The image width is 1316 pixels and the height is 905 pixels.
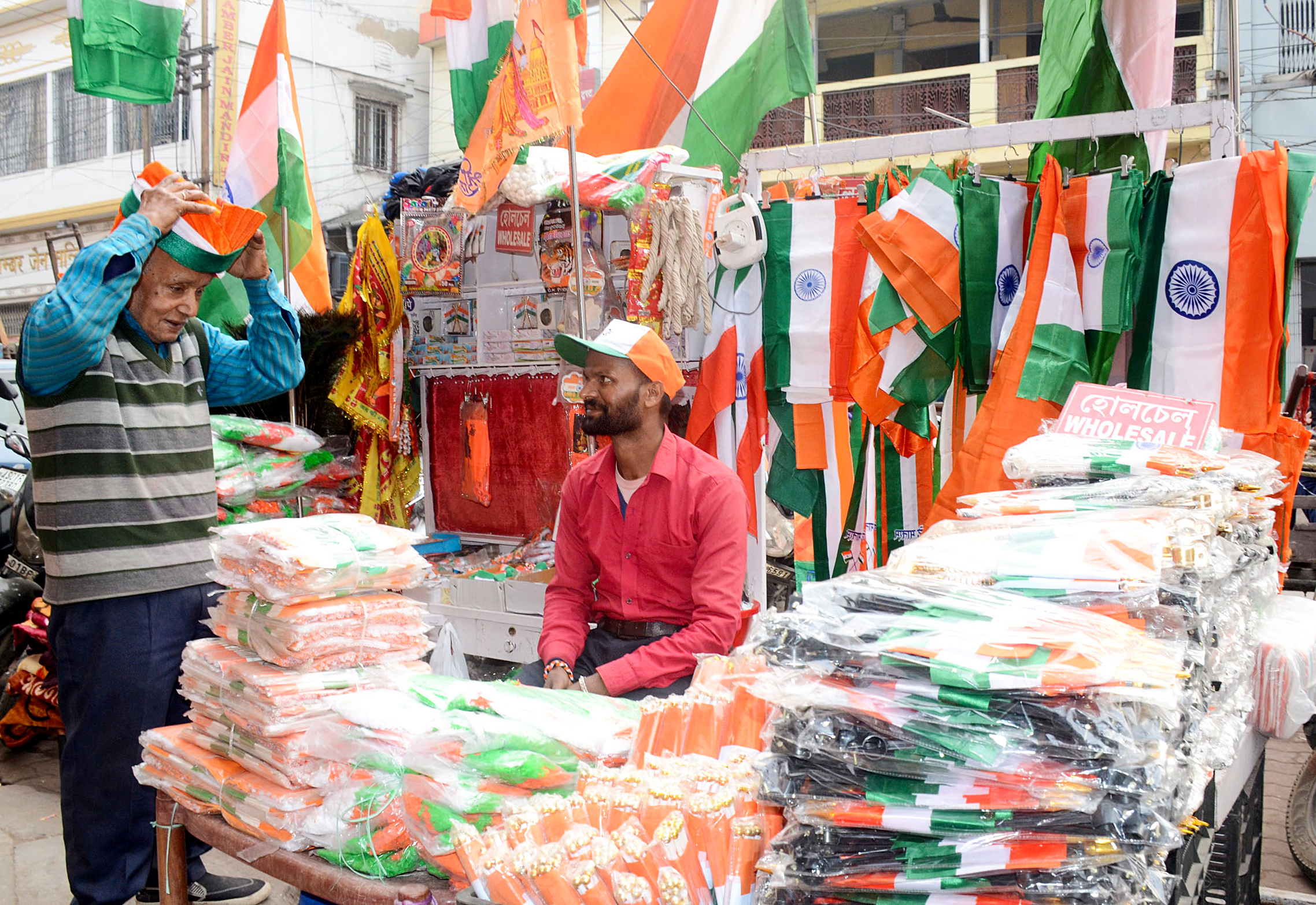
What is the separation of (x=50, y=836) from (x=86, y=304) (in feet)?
8.27

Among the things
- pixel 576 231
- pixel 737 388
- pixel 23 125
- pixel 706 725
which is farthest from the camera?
pixel 23 125

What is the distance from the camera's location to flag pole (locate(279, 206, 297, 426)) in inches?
174

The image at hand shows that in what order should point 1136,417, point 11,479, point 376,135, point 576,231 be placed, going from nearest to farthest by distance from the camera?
point 1136,417 < point 576,231 < point 11,479 < point 376,135

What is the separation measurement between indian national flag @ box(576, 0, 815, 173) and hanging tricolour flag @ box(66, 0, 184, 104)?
1.96 metres

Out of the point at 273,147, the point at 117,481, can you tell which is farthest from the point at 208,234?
the point at 273,147

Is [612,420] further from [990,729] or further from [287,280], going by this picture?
[287,280]

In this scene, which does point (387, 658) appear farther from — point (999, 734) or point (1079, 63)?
point (1079, 63)

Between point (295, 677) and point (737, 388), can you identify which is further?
point (737, 388)

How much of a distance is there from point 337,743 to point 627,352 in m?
1.55

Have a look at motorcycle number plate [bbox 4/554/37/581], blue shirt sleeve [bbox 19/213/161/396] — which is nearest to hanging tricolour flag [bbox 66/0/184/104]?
blue shirt sleeve [bbox 19/213/161/396]

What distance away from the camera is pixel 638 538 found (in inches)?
114

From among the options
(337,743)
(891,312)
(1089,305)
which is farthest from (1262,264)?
(337,743)

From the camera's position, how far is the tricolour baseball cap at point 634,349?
2932 mm

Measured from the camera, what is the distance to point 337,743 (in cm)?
164
